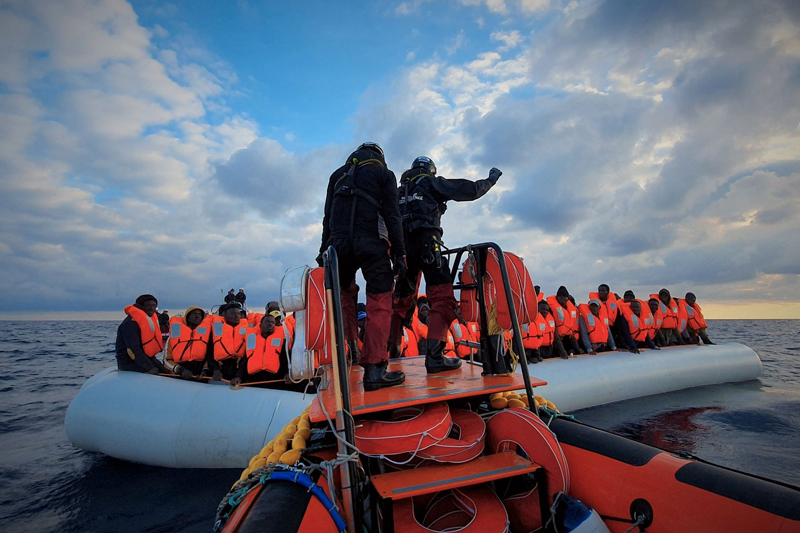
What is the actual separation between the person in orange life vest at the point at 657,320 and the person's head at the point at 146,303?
11.9 m

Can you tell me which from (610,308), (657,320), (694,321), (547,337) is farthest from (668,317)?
(547,337)

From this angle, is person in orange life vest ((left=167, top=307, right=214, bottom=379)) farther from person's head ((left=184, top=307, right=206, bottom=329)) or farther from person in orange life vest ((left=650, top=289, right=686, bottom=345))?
person in orange life vest ((left=650, top=289, right=686, bottom=345))

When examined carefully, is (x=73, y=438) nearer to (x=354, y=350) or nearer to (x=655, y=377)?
(x=354, y=350)

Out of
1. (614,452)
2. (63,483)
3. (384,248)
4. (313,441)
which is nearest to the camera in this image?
(614,452)

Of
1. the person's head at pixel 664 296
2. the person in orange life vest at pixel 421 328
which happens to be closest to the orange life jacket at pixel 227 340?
the person in orange life vest at pixel 421 328

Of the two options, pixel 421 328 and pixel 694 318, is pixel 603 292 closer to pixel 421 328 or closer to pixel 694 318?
pixel 694 318

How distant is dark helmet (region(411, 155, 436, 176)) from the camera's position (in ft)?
13.1

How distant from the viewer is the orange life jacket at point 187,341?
6.91 m

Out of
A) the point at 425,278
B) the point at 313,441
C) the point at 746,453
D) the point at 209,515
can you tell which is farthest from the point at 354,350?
the point at 746,453

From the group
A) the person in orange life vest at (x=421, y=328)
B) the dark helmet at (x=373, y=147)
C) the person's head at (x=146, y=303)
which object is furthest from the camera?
the person in orange life vest at (x=421, y=328)

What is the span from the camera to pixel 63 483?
17.2ft

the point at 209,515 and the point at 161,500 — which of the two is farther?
the point at 161,500

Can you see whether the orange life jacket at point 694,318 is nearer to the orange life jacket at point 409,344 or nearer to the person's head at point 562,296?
the person's head at point 562,296

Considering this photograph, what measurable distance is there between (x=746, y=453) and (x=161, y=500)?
7.62 meters
